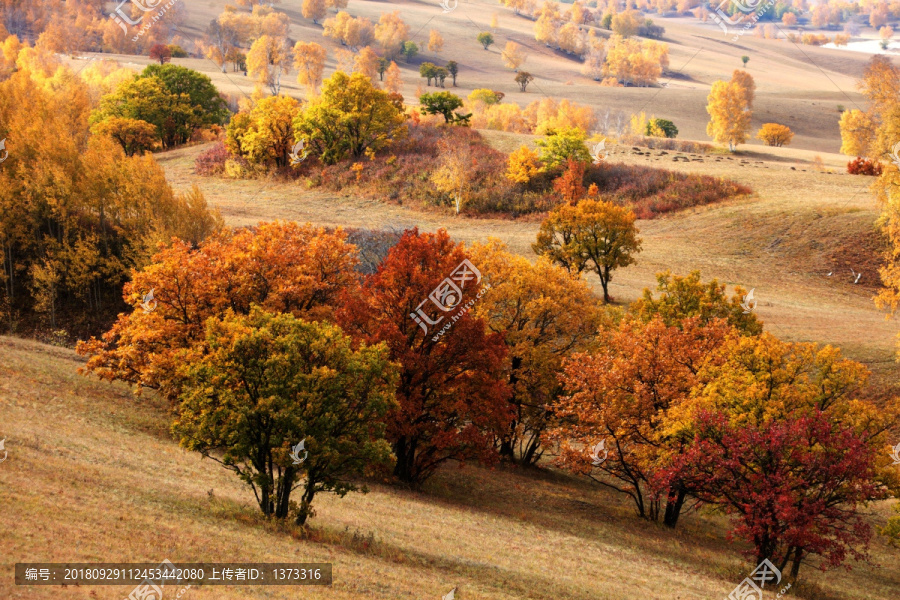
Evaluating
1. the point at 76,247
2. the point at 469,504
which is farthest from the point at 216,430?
the point at 76,247

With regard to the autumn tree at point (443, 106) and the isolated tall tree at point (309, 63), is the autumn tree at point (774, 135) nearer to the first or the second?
the autumn tree at point (443, 106)

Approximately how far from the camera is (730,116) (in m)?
130

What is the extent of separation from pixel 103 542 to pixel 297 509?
23.4 feet

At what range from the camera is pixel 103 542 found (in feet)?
61.0

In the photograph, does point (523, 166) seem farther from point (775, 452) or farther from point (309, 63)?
point (309, 63)

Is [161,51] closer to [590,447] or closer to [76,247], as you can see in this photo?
[76,247]
